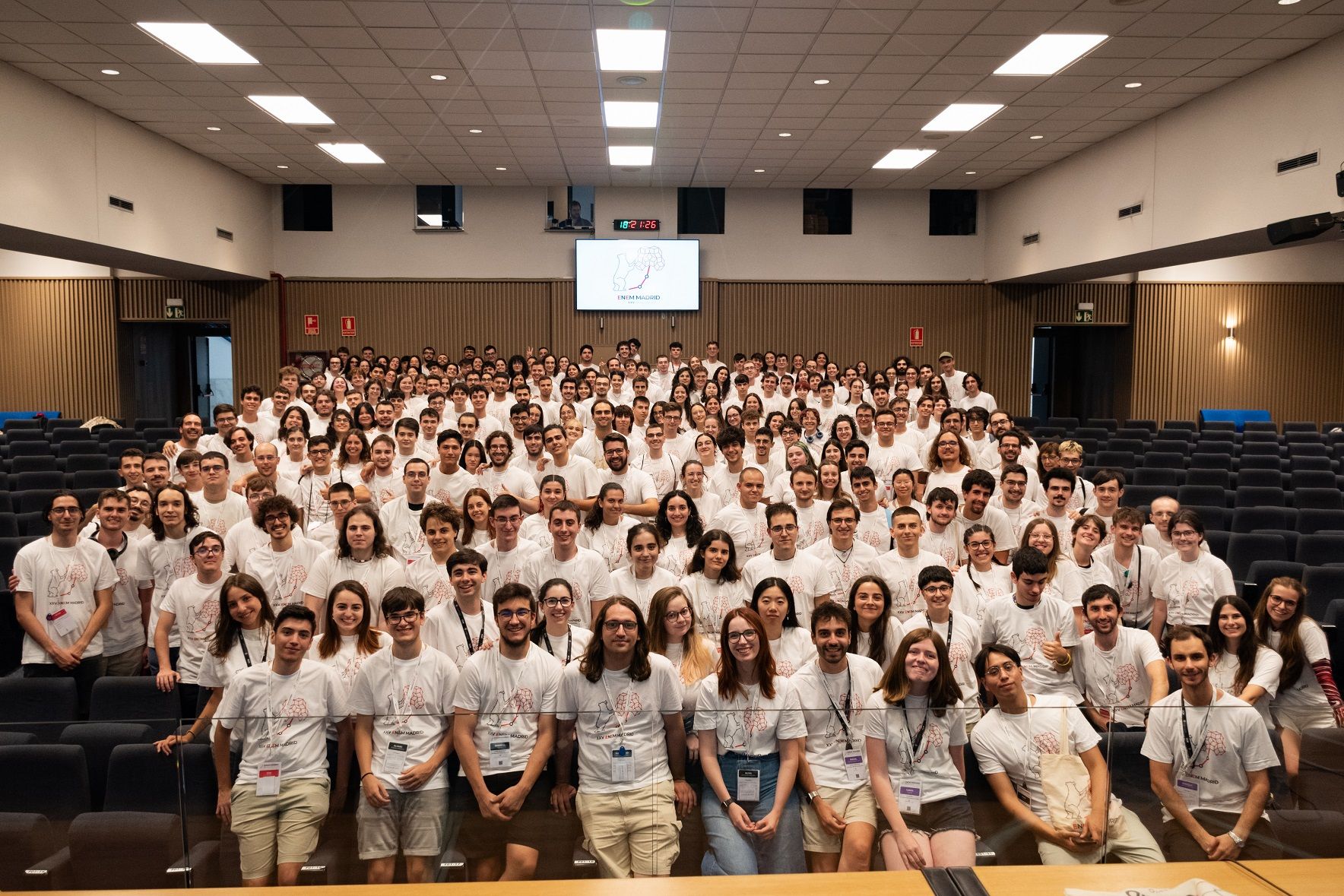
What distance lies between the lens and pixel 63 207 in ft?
34.7

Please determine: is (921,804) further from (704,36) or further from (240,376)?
(240,376)

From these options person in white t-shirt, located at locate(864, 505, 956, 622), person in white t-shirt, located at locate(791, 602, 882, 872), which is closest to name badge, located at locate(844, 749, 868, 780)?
person in white t-shirt, located at locate(791, 602, 882, 872)

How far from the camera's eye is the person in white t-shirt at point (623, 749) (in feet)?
11.3

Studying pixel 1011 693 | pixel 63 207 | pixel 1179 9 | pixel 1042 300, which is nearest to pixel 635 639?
pixel 1011 693

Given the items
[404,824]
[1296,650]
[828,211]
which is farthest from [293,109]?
[1296,650]

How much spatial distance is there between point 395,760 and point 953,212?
50.8ft

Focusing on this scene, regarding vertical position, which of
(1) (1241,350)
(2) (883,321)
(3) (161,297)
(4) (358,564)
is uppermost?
(3) (161,297)

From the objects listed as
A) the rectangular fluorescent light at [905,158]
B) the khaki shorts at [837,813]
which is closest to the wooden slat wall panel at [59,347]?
the rectangular fluorescent light at [905,158]

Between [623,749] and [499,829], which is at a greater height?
[623,749]

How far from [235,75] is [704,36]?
5072 mm

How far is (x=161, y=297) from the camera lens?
1623cm

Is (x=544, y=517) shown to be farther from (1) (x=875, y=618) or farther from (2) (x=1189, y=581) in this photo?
(2) (x=1189, y=581)

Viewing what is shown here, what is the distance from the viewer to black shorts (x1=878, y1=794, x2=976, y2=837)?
3461 mm

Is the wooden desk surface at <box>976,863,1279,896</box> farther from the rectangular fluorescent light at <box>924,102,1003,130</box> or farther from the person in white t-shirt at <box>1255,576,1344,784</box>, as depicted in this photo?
the rectangular fluorescent light at <box>924,102,1003,130</box>
